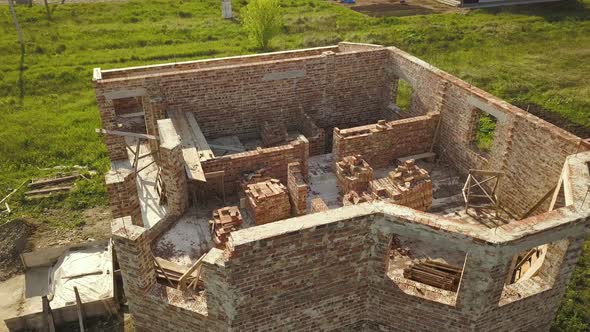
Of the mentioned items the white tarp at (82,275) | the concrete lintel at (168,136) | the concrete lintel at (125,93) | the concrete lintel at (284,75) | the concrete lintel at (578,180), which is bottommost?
the white tarp at (82,275)

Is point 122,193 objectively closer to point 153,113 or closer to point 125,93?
point 153,113

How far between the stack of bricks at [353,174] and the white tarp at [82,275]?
5177mm

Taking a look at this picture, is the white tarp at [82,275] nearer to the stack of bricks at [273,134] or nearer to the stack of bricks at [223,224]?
the stack of bricks at [223,224]

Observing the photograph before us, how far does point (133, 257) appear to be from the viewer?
6078 mm

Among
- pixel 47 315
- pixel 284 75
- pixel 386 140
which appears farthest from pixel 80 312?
pixel 386 140

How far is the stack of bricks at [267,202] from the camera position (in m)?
8.59

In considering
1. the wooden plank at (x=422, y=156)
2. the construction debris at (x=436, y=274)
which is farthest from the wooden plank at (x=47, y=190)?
the construction debris at (x=436, y=274)

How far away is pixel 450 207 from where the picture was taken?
380 inches

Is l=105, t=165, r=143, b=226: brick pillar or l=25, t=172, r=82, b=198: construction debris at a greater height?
l=105, t=165, r=143, b=226: brick pillar

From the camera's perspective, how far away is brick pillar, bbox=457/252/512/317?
5.61 metres

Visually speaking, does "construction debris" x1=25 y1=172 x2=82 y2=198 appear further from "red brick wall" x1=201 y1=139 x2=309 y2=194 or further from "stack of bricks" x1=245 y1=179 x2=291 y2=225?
"stack of bricks" x1=245 y1=179 x2=291 y2=225

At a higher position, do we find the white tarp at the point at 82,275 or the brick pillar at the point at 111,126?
the brick pillar at the point at 111,126

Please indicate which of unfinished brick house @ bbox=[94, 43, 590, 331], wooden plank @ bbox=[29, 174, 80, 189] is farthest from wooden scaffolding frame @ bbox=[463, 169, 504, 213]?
wooden plank @ bbox=[29, 174, 80, 189]

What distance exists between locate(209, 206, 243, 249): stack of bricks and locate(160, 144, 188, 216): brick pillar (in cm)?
84
